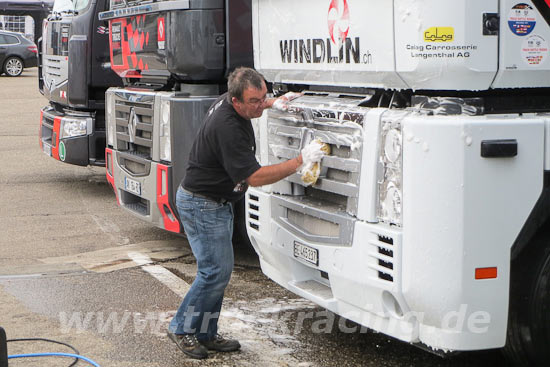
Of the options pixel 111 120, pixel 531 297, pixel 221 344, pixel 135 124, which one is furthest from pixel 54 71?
pixel 531 297

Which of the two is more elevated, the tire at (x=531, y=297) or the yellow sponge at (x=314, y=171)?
the yellow sponge at (x=314, y=171)

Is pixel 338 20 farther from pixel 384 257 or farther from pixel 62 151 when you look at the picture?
pixel 62 151

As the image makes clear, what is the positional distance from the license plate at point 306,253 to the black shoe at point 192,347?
78 centimetres

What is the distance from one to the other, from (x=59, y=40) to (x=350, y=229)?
689cm

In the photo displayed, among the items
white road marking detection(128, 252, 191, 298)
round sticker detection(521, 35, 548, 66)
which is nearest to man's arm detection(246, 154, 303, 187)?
round sticker detection(521, 35, 548, 66)

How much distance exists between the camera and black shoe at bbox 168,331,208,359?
204 inches

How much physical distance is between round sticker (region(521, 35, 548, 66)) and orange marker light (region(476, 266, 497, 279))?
0.98 metres

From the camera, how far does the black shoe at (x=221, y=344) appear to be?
17.4ft

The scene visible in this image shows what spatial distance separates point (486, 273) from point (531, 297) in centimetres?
36

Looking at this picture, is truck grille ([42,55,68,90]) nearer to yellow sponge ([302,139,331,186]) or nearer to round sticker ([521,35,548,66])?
yellow sponge ([302,139,331,186])

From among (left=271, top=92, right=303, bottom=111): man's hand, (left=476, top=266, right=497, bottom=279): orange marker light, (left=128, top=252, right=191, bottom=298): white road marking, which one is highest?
(left=271, top=92, right=303, bottom=111): man's hand

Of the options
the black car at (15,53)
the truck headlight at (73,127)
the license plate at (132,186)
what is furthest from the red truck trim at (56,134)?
the black car at (15,53)

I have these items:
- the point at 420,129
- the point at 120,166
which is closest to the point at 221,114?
the point at 420,129

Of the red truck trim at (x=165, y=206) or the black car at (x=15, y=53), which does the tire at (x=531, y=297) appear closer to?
the red truck trim at (x=165, y=206)
